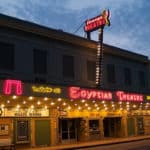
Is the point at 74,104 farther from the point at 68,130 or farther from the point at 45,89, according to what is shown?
the point at 45,89

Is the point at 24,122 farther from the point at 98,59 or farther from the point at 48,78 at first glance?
the point at 98,59

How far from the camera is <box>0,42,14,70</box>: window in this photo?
29016 millimetres

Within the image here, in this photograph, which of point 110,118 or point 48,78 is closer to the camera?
point 48,78

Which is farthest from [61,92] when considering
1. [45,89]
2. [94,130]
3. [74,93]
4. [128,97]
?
[94,130]

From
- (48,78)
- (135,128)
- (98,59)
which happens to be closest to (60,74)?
(48,78)

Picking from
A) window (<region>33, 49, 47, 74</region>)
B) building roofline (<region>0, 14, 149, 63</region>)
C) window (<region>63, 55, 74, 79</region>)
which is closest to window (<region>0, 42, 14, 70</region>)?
building roofline (<region>0, 14, 149, 63</region>)

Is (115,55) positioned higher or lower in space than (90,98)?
higher

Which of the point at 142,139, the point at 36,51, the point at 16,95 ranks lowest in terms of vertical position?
the point at 142,139

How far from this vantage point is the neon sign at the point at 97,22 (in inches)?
1459

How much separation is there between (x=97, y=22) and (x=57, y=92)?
13750mm

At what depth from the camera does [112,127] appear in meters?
39.7

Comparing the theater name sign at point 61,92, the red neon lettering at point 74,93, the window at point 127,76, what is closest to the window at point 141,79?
the window at point 127,76

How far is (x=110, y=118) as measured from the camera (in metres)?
39.6

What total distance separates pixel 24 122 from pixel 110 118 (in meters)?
12.9
